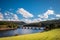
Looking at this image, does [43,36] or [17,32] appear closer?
[43,36]

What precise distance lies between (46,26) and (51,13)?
38cm

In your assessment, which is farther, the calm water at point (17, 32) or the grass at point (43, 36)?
the calm water at point (17, 32)

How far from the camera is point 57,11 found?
375 cm

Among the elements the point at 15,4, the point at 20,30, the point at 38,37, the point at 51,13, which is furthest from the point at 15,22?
the point at 51,13

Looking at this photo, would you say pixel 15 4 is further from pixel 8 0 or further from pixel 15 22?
pixel 15 22

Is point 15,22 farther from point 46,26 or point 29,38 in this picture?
point 46,26

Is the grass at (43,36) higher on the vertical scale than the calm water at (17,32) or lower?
lower

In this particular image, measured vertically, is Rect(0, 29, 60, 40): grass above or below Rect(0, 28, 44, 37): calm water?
below

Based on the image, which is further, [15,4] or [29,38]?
[15,4]

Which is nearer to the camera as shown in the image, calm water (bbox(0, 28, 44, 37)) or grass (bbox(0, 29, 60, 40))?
grass (bbox(0, 29, 60, 40))

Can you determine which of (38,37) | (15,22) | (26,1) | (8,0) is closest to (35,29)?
(38,37)

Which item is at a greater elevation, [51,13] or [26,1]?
[26,1]

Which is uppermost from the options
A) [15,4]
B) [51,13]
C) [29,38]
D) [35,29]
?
[15,4]

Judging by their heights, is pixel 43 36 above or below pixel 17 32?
below
